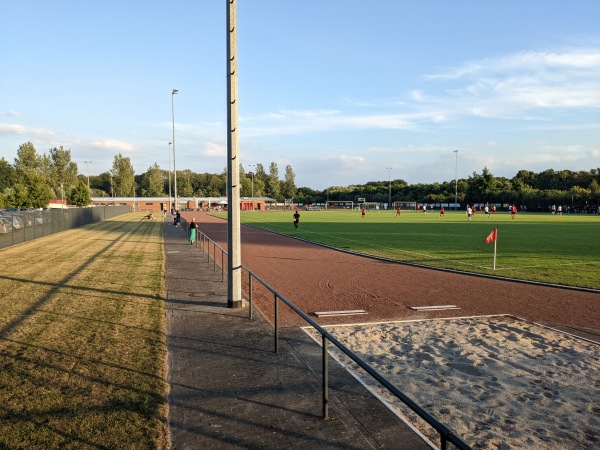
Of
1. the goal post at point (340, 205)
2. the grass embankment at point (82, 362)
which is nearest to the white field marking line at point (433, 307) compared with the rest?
the grass embankment at point (82, 362)

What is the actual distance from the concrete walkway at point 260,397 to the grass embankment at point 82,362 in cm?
31

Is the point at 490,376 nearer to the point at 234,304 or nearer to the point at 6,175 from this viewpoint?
the point at 234,304

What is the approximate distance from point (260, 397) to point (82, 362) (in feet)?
9.48

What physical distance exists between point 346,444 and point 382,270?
11135 millimetres

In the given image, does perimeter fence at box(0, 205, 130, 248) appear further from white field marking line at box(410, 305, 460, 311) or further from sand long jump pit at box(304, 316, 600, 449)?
sand long jump pit at box(304, 316, 600, 449)

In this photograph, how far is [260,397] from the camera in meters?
5.20

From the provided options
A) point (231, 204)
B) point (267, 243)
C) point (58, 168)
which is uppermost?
point (58, 168)

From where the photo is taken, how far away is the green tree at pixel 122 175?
12612cm

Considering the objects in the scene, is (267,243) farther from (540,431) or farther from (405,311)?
(540,431)

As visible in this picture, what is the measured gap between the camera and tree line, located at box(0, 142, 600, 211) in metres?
84.9

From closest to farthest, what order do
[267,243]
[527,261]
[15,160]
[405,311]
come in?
[405,311] → [527,261] → [267,243] → [15,160]

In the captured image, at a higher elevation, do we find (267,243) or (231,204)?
(231,204)

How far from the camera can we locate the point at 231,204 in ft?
31.5

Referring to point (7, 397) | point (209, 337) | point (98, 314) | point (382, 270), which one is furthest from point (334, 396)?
point (382, 270)
